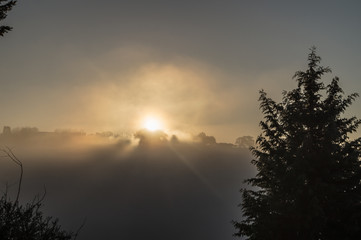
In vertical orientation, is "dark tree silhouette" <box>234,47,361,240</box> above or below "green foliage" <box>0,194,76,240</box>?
above

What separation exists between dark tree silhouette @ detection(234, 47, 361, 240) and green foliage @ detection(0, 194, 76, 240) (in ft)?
34.6

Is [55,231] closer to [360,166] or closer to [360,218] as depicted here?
[360,218]

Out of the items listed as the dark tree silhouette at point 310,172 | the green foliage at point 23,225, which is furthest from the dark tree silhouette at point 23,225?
the dark tree silhouette at point 310,172

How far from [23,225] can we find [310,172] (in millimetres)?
12880

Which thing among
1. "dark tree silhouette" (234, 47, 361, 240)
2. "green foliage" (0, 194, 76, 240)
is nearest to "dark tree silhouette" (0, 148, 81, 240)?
"green foliage" (0, 194, 76, 240)

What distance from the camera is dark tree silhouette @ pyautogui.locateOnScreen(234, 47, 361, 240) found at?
46.8ft

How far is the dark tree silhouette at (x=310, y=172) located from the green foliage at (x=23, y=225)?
1056 cm

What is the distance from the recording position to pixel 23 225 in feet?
23.6

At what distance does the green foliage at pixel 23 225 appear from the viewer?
23.0 feet

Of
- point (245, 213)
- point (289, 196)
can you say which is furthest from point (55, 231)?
point (245, 213)

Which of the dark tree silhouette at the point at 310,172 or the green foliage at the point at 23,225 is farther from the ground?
the dark tree silhouette at the point at 310,172

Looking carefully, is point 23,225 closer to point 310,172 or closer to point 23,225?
point 23,225

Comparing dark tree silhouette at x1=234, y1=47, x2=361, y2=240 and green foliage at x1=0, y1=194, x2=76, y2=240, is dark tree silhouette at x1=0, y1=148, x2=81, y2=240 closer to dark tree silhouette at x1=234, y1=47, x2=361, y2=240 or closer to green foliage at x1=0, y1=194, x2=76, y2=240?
green foliage at x1=0, y1=194, x2=76, y2=240

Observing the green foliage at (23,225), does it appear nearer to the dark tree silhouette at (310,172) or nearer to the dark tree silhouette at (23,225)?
the dark tree silhouette at (23,225)
